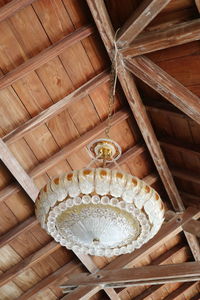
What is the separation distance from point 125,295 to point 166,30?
390cm

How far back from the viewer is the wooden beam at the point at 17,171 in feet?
10.2

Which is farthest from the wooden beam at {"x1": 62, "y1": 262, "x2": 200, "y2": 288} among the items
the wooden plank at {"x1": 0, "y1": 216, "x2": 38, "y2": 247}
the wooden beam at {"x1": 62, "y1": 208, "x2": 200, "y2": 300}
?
the wooden plank at {"x1": 0, "y1": 216, "x2": 38, "y2": 247}

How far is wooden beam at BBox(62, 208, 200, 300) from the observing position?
452 cm

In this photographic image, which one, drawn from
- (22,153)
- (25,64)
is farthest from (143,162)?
(25,64)

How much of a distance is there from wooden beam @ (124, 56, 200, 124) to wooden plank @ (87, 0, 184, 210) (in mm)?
165

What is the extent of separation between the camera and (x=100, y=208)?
210cm

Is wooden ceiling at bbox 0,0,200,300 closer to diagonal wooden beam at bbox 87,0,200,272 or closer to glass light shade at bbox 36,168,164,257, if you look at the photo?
diagonal wooden beam at bbox 87,0,200,272

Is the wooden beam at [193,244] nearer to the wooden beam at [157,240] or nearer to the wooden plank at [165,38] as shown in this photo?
the wooden beam at [157,240]

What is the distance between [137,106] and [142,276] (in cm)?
201

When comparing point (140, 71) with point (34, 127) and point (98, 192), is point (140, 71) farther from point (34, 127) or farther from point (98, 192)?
point (98, 192)

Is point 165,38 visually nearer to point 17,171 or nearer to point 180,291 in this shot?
point 17,171

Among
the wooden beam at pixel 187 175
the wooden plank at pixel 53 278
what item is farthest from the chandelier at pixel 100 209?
the wooden plank at pixel 53 278

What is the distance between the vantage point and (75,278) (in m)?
4.64

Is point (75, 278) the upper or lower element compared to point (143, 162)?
lower
